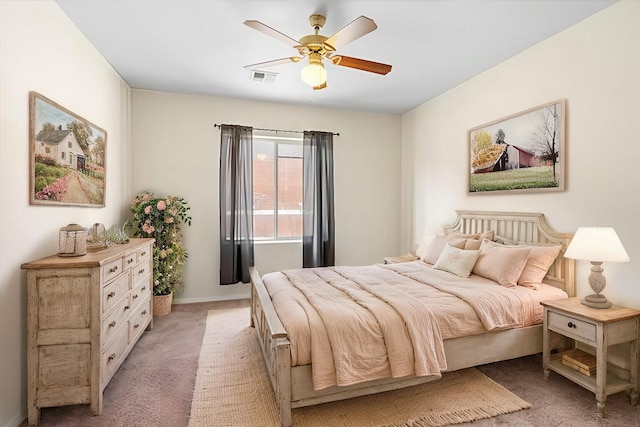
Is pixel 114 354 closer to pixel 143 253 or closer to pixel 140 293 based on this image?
pixel 140 293

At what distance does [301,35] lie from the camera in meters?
2.91

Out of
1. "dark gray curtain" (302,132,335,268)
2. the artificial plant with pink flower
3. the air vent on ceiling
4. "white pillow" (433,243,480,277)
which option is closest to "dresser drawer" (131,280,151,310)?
the artificial plant with pink flower

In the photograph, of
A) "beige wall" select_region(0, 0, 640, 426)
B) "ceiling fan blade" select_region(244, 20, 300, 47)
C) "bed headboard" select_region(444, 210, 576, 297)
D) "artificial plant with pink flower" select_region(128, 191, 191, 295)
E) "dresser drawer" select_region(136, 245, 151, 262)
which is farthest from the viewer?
"artificial plant with pink flower" select_region(128, 191, 191, 295)

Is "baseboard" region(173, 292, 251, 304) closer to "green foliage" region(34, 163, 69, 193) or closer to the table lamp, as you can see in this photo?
"green foliage" region(34, 163, 69, 193)

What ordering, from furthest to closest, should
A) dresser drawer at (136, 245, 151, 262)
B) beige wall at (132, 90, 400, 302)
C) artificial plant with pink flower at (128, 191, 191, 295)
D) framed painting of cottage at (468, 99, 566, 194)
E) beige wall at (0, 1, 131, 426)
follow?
beige wall at (132, 90, 400, 302) → artificial plant with pink flower at (128, 191, 191, 295) → dresser drawer at (136, 245, 151, 262) → framed painting of cottage at (468, 99, 566, 194) → beige wall at (0, 1, 131, 426)

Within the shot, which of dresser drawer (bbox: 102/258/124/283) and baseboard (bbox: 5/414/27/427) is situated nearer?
baseboard (bbox: 5/414/27/427)

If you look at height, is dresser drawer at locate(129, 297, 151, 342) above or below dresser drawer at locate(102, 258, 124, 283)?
below

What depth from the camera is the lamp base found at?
233 centimetres

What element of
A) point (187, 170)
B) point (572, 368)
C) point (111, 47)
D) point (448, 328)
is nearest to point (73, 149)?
point (111, 47)

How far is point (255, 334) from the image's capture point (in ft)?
11.0

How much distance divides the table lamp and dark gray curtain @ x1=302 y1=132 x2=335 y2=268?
305 centimetres

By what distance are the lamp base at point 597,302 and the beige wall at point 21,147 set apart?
12.7ft

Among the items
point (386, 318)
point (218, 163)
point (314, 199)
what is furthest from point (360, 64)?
point (218, 163)

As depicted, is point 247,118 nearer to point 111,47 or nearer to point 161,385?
point 111,47
